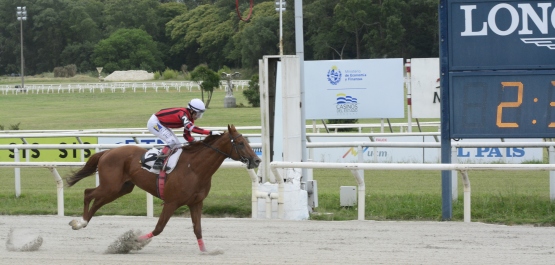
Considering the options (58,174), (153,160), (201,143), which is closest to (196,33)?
(58,174)

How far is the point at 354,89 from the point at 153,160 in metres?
9.17

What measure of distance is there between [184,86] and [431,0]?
1344 centimetres

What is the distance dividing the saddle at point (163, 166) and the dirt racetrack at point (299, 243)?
0.52 metres

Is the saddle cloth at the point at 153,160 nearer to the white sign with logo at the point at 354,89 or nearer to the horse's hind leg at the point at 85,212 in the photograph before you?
the horse's hind leg at the point at 85,212

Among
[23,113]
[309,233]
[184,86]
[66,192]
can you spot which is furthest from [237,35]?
[309,233]

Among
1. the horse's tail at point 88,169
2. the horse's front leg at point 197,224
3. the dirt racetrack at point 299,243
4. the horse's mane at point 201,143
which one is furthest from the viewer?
the horse's tail at point 88,169

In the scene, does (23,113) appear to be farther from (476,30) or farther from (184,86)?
(476,30)

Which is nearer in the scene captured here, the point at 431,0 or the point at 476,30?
the point at 476,30

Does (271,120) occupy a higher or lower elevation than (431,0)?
lower

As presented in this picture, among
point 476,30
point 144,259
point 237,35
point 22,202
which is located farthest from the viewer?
point 237,35

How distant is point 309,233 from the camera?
7.72 m

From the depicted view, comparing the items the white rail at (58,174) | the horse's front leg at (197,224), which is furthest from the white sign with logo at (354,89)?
the horse's front leg at (197,224)

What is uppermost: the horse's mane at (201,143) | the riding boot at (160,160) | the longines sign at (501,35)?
the longines sign at (501,35)

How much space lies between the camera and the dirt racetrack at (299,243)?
252 inches
